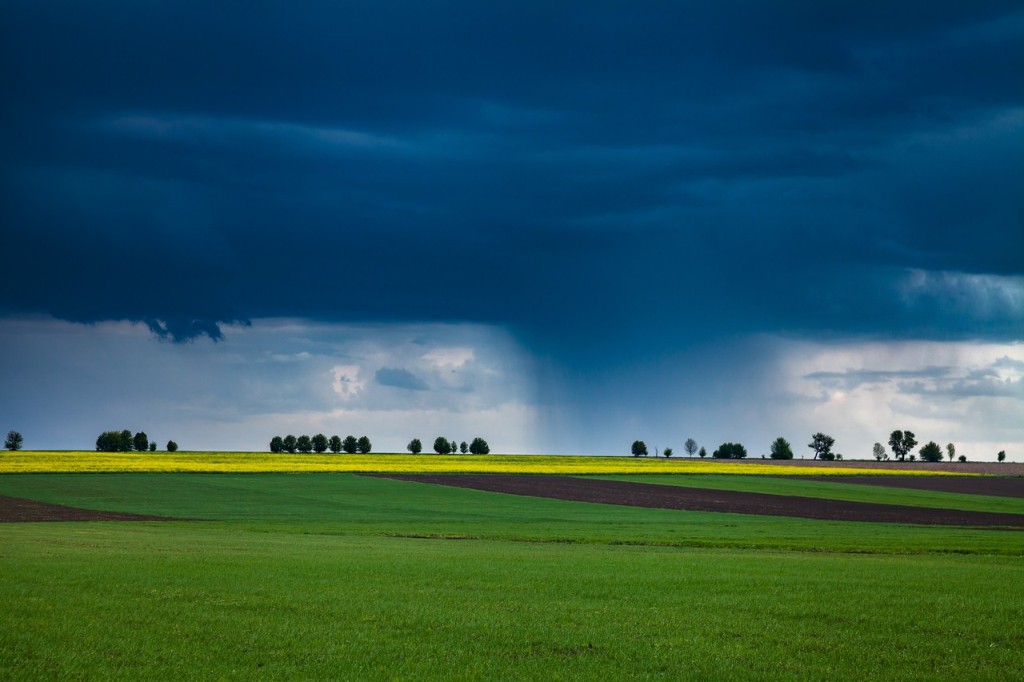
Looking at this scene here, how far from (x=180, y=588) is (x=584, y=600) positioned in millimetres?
8530

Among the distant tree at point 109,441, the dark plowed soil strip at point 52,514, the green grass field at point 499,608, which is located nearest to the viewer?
the green grass field at point 499,608

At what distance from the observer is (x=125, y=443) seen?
609ft

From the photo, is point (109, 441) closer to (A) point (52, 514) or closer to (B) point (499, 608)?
(A) point (52, 514)

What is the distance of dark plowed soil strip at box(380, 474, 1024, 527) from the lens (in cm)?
5434

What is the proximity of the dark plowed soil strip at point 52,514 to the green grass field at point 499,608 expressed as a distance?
9.25m

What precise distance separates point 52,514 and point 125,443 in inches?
5859

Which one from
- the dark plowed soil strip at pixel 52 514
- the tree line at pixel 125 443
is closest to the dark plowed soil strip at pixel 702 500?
the dark plowed soil strip at pixel 52 514

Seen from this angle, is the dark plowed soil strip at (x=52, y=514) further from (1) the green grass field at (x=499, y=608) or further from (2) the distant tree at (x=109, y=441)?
(2) the distant tree at (x=109, y=441)

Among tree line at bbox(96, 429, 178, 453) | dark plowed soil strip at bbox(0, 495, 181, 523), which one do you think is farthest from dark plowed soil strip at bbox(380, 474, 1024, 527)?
tree line at bbox(96, 429, 178, 453)

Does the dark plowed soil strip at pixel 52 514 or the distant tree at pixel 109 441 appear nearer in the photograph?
the dark plowed soil strip at pixel 52 514

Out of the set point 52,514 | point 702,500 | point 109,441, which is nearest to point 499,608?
point 52,514

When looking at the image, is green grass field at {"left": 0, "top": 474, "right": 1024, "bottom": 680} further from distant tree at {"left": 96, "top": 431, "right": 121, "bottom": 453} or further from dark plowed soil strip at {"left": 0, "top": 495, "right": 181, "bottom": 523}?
distant tree at {"left": 96, "top": 431, "right": 121, "bottom": 453}

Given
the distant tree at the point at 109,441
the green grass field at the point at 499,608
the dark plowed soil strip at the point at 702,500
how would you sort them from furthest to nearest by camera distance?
the distant tree at the point at 109,441 < the dark plowed soil strip at the point at 702,500 < the green grass field at the point at 499,608

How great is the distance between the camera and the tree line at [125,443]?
184m
